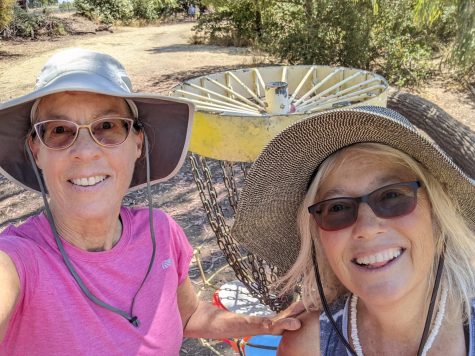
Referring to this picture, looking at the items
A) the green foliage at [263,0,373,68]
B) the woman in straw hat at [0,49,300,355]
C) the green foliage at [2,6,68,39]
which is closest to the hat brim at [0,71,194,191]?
the woman in straw hat at [0,49,300,355]

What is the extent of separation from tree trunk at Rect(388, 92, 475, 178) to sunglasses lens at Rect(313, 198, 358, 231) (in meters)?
1.56

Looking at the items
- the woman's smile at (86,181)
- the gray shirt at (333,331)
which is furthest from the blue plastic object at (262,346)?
the woman's smile at (86,181)

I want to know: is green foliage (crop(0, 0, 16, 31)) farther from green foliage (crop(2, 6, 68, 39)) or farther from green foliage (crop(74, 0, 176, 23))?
green foliage (crop(74, 0, 176, 23))

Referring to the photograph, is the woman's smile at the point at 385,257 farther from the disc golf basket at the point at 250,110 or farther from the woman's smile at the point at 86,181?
the woman's smile at the point at 86,181

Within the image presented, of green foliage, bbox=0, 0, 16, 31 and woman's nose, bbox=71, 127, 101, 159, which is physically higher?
woman's nose, bbox=71, 127, 101, 159

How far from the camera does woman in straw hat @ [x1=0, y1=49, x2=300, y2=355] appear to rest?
1.43 metres

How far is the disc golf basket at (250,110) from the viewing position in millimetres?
1936

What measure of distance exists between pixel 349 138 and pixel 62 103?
880mm

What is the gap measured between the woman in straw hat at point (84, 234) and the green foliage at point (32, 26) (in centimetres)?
2200

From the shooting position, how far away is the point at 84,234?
1613mm

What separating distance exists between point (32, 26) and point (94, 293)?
23501 mm

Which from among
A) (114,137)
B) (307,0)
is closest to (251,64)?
(307,0)

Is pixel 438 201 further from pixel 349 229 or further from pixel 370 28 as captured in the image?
pixel 370 28

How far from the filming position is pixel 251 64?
12664 millimetres
